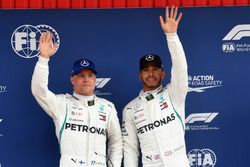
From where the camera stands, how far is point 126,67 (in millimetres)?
4465

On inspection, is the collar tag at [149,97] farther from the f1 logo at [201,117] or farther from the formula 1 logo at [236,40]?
the formula 1 logo at [236,40]

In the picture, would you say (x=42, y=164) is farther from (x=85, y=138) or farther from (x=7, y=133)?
(x=85, y=138)

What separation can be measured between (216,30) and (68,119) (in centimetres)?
151

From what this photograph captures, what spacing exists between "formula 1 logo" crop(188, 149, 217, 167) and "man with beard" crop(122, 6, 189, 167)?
519 millimetres

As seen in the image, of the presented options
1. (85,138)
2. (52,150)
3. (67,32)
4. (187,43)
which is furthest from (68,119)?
(187,43)

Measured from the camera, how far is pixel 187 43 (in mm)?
4484

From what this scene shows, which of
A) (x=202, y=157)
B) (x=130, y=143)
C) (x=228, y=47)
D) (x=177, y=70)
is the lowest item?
(x=202, y=157)

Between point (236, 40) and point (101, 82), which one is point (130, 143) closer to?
point (101, 82)

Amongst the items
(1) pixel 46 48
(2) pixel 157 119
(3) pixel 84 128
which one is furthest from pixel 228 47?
(1) pixel 46 48

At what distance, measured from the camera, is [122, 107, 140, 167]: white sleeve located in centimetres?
411

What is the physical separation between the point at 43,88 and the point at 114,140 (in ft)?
2.47

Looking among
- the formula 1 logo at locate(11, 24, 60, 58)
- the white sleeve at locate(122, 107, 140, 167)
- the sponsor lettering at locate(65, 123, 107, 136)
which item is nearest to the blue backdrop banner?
the formula 1 logo at locate(11, 24, 60, 58)

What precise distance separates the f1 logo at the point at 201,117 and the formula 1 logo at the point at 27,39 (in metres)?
1.34

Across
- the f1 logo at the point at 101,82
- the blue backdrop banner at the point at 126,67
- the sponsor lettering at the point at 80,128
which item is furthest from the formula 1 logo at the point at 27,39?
the sponsor lettering at the point at 80,128
